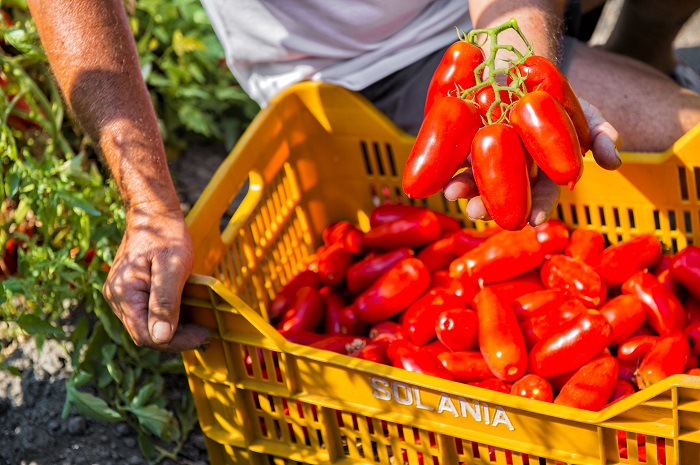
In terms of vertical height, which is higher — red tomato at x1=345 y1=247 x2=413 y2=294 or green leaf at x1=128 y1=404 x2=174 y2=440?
red tomato at x1=345 y1=247 x2=413 y2=294

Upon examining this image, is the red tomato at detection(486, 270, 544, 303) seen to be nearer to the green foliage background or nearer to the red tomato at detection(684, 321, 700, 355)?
the red tomato at detection(684, 321, 700, 355)

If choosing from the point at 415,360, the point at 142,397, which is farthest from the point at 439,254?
the point at 142,397

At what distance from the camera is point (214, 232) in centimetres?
250

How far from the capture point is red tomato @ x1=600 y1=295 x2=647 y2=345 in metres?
2.37

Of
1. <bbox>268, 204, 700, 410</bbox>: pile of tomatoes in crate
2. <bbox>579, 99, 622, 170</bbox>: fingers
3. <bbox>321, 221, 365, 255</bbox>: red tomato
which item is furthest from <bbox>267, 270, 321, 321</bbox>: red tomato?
<bbox>579, 99, 622, 170</bbox>: fingers

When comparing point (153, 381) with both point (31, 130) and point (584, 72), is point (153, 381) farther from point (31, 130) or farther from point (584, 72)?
point (584, 72)

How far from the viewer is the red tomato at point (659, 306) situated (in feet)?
7.85

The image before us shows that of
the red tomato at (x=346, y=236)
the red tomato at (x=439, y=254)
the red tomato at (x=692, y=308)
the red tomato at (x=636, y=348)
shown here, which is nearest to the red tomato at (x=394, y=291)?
the red tomato at (x=439, y=254)

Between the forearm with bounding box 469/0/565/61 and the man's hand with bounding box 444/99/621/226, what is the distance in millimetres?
293

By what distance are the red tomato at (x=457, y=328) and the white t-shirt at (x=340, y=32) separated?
2.68 ft

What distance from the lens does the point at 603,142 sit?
2.08m

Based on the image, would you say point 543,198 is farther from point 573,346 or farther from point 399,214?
point 399,214

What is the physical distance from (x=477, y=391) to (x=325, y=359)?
12.7 inches

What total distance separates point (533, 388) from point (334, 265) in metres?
0.81
